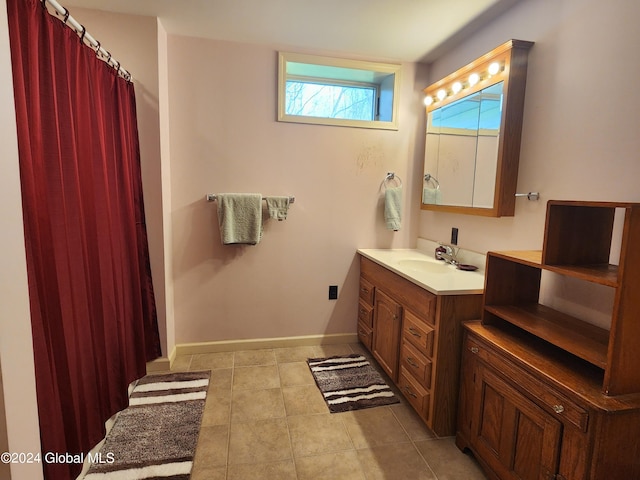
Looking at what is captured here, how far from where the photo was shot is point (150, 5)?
1.99 m

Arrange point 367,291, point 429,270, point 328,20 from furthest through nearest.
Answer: point 367,291, point 429,270, point 328,20

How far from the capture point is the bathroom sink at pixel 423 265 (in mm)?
2360

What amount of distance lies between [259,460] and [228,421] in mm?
350

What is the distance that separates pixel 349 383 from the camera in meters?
2.29

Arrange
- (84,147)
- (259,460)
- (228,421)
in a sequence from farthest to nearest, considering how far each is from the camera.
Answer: (228,421) → (259,460) → (84,147)

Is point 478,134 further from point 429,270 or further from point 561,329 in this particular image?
point 561,329

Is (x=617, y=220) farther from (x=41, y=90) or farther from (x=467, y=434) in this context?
(x=41, y=90)

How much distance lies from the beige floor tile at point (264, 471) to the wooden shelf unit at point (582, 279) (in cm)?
115

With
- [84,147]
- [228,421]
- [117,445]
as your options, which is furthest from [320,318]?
[84,147]

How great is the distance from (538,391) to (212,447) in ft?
4.85

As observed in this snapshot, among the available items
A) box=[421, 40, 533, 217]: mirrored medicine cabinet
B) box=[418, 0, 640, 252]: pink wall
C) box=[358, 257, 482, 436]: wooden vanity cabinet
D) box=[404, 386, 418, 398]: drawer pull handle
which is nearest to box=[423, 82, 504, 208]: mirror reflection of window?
box=[421, 40, 533, 217]: mirrored medicine cabinet

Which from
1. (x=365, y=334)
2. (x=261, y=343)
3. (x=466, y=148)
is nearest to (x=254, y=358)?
(x=261, y=343)

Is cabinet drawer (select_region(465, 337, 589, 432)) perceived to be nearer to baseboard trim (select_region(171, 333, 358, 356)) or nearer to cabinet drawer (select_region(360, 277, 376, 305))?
cabinet drawer (select_region(360, 277, 376, 305))

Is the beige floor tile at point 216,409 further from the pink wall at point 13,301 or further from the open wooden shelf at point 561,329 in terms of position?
the open wooden shelf at point 561,329
